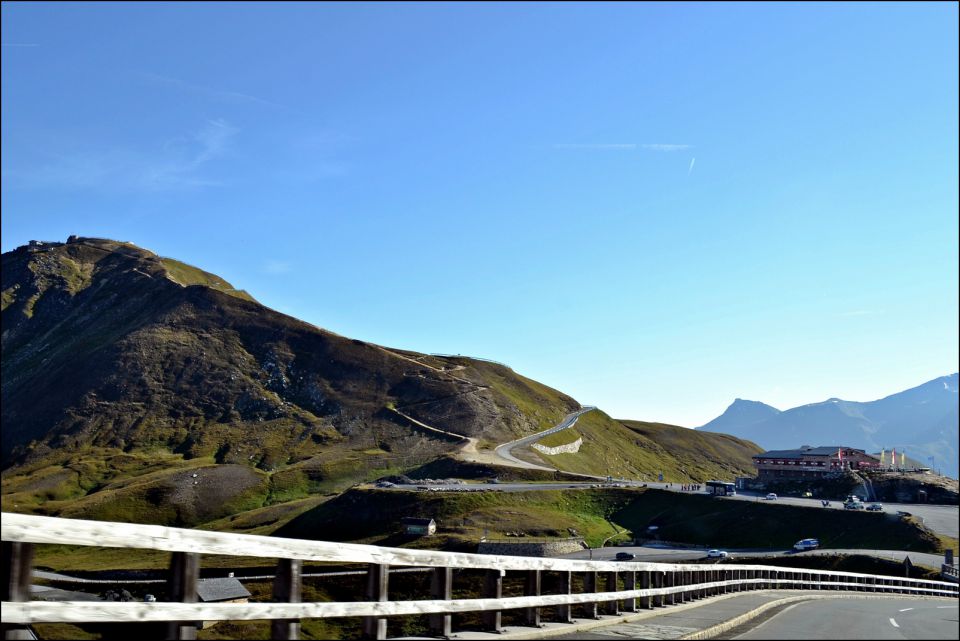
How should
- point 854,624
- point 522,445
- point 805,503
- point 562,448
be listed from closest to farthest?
point 854,624 → point 805,503 → point 522,445 → point 562,448

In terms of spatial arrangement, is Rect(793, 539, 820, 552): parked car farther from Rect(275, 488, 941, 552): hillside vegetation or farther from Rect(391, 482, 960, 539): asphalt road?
Rect(391, 482, 960, 539): asphalt road

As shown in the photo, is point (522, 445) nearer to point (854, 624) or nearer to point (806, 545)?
A: point (806, 545)

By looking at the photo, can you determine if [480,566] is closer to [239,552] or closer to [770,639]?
[239,552]

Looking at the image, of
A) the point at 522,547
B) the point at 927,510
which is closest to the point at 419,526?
the point at 522,547

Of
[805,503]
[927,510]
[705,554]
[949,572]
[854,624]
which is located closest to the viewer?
[854,624]

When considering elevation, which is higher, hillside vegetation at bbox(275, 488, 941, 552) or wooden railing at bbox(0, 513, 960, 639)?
wooden railing at bbox(0, 513, 960, 639)

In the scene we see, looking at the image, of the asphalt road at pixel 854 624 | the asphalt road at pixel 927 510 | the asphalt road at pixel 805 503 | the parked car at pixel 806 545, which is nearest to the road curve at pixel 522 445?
the asphalt road at pixel 805 503

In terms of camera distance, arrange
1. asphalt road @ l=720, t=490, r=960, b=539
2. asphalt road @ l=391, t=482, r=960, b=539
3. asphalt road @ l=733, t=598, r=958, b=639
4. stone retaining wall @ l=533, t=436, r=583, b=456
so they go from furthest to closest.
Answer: stone retaining wall @ l=533, t=436, r=583, b=456, asphalt road @ l=391, t=482, r=960, b=539, asphalt road @ l=720, t=490, r=960, b=539, asphalt road @ l=733, t=598, r=958, b=639

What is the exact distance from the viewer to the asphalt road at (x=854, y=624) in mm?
13453

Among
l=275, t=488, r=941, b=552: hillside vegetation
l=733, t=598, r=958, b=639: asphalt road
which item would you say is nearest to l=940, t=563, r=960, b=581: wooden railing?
l=275, t=488, r=941, b=552: hillside vegetation

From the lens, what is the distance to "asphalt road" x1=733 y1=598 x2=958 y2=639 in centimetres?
1345

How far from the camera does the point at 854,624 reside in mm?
16000

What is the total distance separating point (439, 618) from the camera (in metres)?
9.16

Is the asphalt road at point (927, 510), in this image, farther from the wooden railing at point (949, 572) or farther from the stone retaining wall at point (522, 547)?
the stone retaining wall at point (522, 547)
